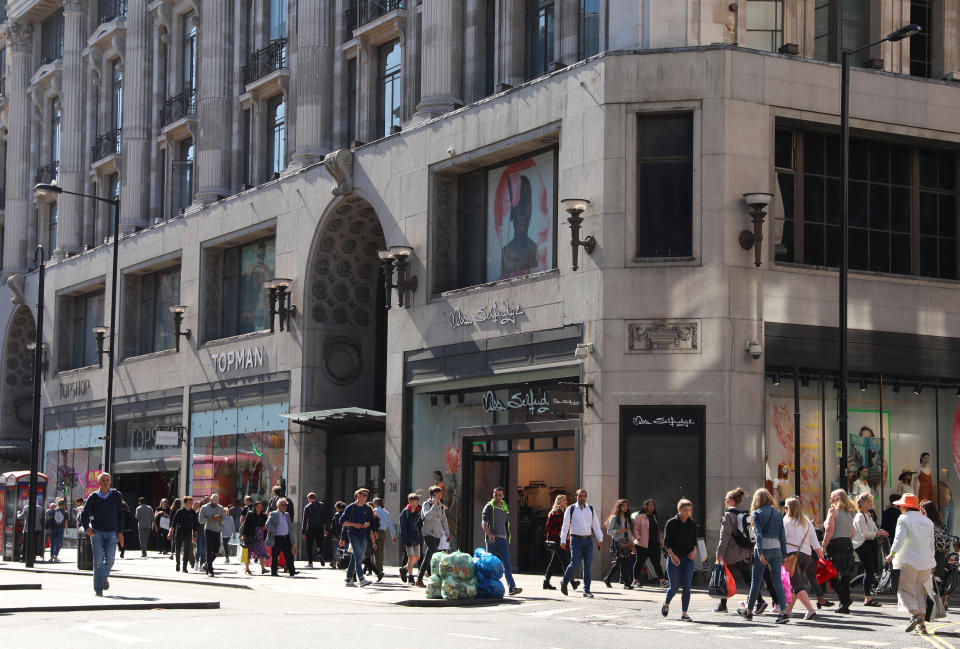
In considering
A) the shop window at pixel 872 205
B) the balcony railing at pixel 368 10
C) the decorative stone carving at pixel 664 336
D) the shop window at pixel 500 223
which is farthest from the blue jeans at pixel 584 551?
the balcony railing at pixel 368 10

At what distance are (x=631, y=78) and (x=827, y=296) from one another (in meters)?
6.00

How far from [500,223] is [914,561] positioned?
16547 mm

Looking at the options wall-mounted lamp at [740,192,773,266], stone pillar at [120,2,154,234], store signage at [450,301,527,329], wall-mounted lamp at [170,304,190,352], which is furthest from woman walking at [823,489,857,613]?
stone pillar at [120,2,154,234]

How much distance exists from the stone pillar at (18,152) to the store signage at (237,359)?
20.9 metres

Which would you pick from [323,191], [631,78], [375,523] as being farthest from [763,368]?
[323,191]

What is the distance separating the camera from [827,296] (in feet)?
96.4

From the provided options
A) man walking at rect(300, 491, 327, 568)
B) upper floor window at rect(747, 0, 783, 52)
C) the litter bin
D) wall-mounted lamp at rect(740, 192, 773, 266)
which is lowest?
the litter bin

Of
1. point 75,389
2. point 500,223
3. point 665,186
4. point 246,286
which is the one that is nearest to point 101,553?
point 665,186

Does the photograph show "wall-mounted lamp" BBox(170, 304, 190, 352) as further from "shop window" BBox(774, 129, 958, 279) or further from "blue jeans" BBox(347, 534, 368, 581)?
"shop window" BBox(774, 129, 958, 279)

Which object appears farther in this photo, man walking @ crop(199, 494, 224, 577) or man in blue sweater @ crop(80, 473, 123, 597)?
man walking @ crop(199, 494, 224, 577)

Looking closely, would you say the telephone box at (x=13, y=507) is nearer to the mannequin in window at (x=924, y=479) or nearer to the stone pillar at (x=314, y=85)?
the stone pillar at (x=314, y=85)

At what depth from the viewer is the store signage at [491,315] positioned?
31344 mm

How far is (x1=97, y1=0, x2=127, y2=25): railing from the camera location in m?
54.2

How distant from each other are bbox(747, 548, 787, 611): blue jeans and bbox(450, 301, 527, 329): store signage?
40.1ft
